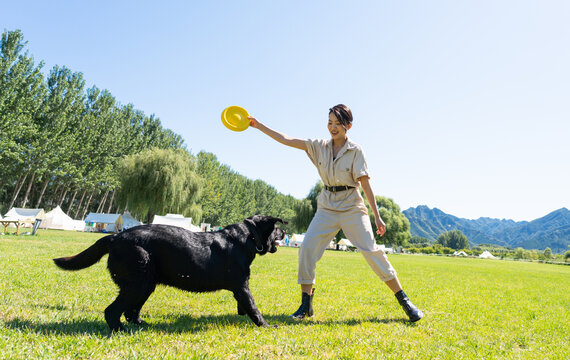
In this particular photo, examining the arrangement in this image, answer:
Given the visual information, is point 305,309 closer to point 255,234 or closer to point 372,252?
point 372,252

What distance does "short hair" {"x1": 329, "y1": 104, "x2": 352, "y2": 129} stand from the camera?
12.9ft

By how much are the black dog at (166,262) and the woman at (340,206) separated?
2.98ft

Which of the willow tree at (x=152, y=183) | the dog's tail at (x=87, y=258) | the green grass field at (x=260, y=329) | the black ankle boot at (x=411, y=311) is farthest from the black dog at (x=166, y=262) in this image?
the willow tree at (x=152, y=183)

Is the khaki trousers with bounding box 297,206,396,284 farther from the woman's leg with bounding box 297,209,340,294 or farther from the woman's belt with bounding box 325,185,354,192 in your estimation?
the woman's belt with bounding box 325,185,354,192

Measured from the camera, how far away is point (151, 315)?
142 inches

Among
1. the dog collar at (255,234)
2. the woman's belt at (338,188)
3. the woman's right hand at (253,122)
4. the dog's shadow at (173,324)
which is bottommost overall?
the dog's shadow at (173,324)

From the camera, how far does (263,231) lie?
151 inches

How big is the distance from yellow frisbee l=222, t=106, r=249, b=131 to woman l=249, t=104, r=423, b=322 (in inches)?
3.9

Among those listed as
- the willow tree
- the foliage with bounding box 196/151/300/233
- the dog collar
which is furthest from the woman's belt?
the foliage with bounding box 196/151/300/233

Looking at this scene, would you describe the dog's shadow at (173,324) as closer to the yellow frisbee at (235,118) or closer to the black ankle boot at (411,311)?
the black ankle boot at (411,311)

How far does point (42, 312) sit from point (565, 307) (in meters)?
8.26

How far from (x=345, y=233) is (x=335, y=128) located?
131 centimetres

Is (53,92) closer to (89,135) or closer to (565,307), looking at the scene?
(89,135)

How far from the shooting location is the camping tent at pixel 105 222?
38.6m
